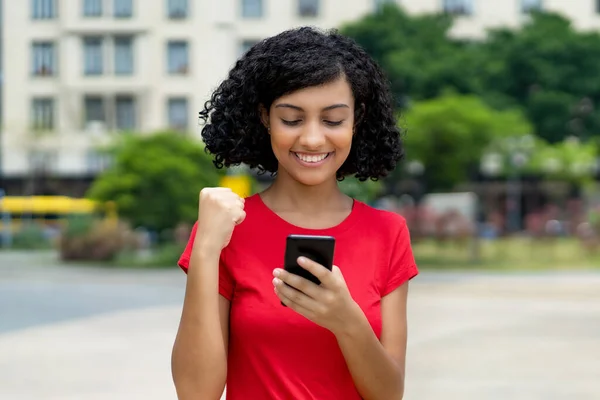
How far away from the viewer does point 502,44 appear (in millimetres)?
46156

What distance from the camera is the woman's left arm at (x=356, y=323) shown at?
204 centimetres

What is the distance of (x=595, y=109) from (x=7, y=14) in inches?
1132

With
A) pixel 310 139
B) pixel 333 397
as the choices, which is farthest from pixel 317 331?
pixel 310 139

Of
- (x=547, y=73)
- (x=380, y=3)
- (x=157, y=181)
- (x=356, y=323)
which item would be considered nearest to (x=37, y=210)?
(x=380, y=3)

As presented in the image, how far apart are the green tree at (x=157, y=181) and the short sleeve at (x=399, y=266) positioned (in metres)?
24.7

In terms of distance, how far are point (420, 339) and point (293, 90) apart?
31.4 feet

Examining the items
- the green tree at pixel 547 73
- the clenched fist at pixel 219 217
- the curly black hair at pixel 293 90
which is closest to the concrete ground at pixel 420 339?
the curly black hair at pixel 293 90

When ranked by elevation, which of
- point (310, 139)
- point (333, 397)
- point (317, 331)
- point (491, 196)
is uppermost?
point (310, 139)

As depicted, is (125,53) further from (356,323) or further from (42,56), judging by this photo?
(356,323)

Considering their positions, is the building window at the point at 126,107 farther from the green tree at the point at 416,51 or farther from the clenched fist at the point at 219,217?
the clenched fist at the point at 219,217

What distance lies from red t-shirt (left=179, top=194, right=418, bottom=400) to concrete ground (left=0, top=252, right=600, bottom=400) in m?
5.90

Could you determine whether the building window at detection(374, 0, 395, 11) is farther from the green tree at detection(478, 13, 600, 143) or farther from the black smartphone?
the black smartphone

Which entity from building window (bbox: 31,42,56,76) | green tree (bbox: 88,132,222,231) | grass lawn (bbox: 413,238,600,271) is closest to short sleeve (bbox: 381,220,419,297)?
grass lawn (bbox: 413,238,600,271)

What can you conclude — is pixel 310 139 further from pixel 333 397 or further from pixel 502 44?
pixel 502 44
